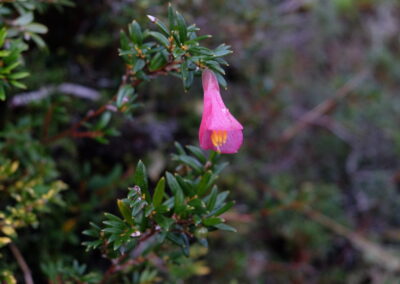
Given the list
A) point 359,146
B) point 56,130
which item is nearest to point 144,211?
point 56,130

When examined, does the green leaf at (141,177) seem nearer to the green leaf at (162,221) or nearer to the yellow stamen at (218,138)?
the green leaf at (162,221)

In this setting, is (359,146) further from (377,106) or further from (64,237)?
(64,237)

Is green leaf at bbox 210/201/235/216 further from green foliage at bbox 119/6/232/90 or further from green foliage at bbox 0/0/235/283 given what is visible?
green foliage at bbox 119/6/232/90

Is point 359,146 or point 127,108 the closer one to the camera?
point 127,108

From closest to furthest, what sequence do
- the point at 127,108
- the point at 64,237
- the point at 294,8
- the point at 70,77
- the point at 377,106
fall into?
the point at 127,108
the point at 64,237
the point at 70,77
the point at 377,106
the point at 294,8

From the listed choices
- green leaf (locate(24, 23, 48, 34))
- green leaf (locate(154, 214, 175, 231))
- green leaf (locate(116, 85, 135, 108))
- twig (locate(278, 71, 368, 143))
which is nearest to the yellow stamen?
green leaf (locate(154, 214, 175, 231))

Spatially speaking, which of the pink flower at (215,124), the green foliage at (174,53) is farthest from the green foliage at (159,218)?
the green foliage at (174,53)

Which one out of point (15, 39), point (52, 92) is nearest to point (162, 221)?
point (15, 39)
